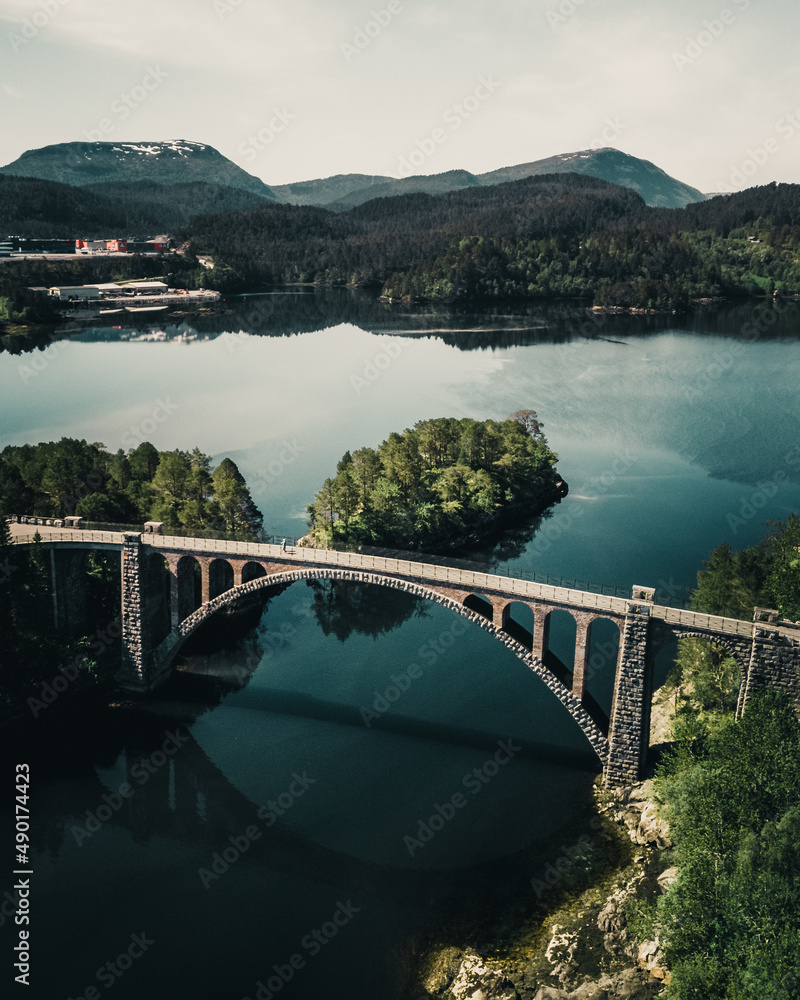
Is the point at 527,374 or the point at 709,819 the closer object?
the point at 709,819

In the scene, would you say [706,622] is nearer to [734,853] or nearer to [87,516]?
[734,853]

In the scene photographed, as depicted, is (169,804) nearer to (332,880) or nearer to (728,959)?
(332,880)

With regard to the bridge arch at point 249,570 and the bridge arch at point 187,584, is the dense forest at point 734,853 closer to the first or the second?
the bridge arch at point 249,570

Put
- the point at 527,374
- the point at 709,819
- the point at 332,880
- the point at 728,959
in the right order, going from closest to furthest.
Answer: the point at 728,959 → the point at 709,819 → the point at 332,880 → the point at 527,374

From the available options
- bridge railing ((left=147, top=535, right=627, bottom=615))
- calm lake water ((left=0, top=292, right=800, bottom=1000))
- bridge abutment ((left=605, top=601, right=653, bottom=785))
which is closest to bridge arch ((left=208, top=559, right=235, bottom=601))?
calm lake water ((left=0, top=292, right=800, bottom=1000))

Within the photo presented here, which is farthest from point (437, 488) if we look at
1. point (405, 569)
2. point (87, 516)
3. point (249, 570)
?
point (87, 516)

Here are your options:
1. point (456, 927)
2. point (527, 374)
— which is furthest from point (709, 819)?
point (527, 374)
